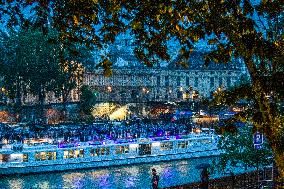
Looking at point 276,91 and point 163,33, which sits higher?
point 163,33

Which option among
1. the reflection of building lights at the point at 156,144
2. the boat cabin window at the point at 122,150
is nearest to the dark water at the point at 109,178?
the boat cabin window at the point at 122,150

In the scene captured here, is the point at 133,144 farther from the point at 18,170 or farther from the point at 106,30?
the point at 106,30

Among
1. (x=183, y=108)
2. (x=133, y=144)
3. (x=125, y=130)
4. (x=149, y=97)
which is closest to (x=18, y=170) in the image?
(x=133, y=144)

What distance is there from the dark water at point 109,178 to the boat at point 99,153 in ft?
2.16

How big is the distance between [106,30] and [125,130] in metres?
39.2

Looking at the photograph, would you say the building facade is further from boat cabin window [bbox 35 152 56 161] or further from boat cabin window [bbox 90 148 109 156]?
boat cabin window [bbox 35 152 56 161]

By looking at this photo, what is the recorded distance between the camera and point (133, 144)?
135 ft

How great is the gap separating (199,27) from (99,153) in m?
33.2

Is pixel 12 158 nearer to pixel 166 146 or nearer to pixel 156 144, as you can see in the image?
pixel 156 144

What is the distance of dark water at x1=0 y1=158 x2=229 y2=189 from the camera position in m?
32.8

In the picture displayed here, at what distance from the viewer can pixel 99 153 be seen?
40.0 m

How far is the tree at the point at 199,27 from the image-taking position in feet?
22.9

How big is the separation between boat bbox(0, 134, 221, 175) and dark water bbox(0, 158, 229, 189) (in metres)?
0.66

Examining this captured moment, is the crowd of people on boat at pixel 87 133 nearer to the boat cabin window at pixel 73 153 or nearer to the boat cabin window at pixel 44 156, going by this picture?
the boat cabin window at pixel 73 153
